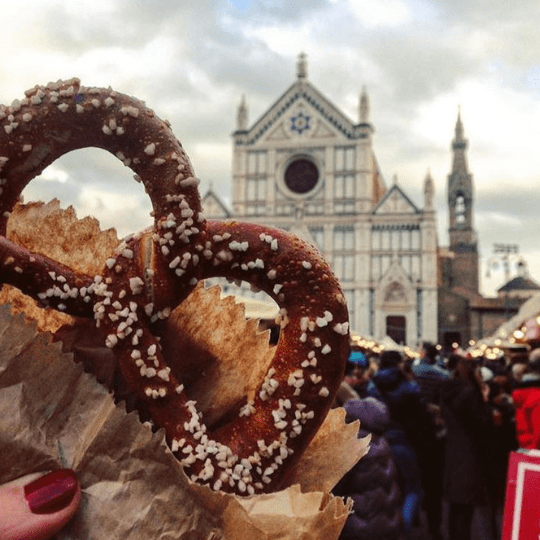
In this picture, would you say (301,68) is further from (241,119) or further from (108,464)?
(108,464)

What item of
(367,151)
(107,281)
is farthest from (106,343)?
(367,151)

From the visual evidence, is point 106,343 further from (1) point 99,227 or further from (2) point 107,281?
(1) point 99,227

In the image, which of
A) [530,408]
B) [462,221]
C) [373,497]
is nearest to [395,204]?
[462,221]

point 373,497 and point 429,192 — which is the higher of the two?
point 429,192

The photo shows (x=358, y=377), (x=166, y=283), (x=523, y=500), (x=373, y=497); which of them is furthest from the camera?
(x=358, y=377)

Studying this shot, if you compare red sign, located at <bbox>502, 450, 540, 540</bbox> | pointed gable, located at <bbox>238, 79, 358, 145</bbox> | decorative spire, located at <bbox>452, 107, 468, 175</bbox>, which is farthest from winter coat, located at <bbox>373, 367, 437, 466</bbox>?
decorative spire, located at <bbox>452, 107, 468, 175</bbox>

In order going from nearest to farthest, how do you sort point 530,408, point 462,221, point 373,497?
point 373,497
point 530,408
point 462,221

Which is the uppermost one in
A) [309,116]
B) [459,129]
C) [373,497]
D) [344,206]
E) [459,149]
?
[459,129]
